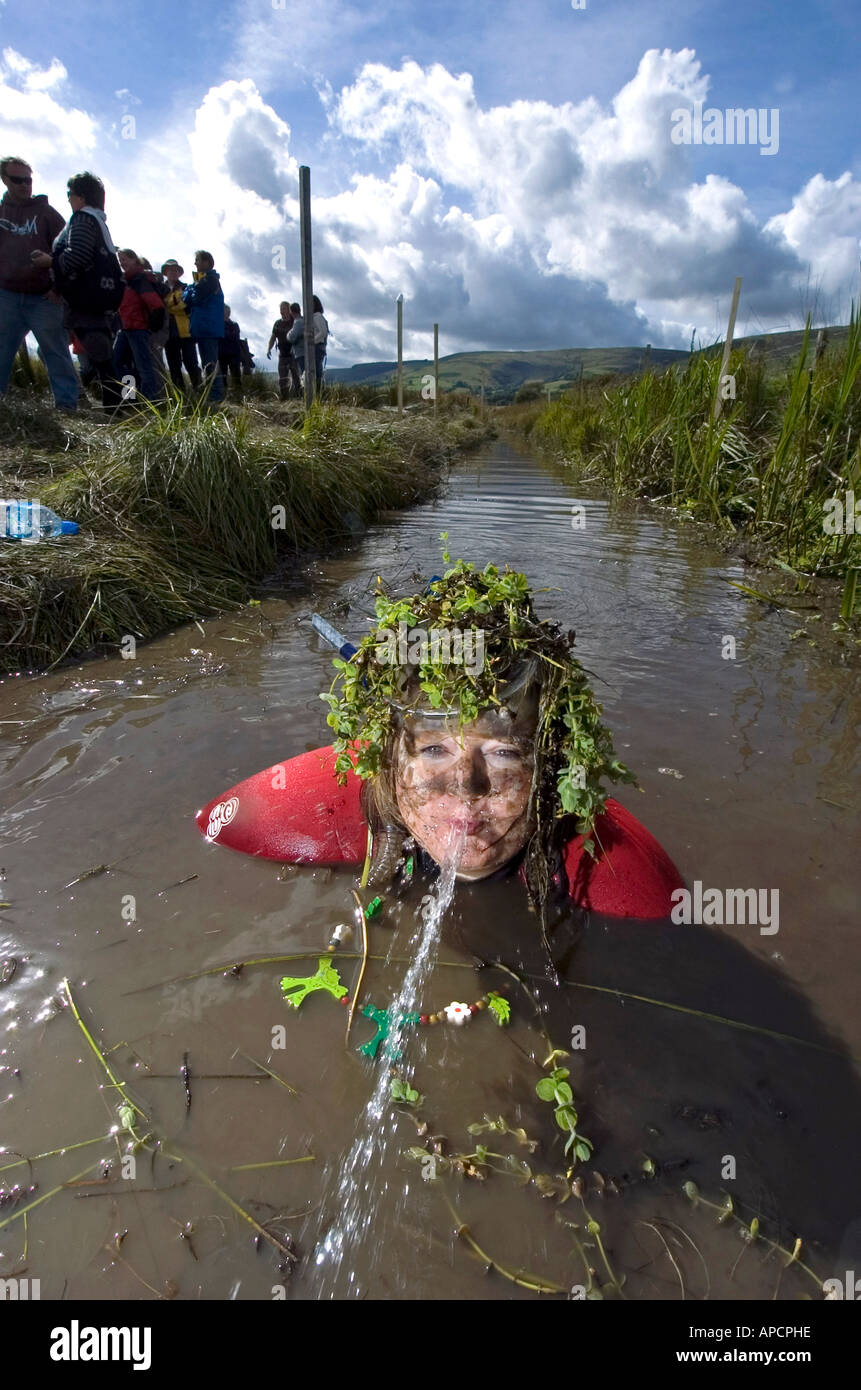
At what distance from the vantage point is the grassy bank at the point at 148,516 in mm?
5020

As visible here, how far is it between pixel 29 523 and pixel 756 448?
827 cm

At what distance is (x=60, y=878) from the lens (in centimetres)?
278

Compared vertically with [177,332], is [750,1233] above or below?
below

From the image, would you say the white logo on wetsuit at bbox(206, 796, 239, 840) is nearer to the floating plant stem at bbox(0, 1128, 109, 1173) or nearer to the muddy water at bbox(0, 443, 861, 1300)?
the muddy water at bbox(0, 443, 861, 1300)

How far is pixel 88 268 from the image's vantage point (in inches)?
269

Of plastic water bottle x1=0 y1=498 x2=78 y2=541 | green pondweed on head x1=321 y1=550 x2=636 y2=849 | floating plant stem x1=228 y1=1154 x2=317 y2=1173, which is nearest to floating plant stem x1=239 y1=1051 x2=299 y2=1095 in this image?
floating plant stem x1=228 y1=1154 x2=317 y2=1173

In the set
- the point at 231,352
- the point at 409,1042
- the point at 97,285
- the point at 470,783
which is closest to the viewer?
the point at 409,1042

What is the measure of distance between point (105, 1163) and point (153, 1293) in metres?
0.35

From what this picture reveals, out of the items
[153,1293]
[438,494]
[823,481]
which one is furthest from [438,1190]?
[438,494]

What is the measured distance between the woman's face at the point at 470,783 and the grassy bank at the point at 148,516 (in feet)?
11.5

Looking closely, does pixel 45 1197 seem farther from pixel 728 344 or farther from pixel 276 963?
pixel 728 344

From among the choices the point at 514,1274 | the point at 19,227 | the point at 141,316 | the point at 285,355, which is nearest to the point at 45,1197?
the point at 514,1274

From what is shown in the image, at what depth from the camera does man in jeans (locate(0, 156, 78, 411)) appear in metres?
6.59

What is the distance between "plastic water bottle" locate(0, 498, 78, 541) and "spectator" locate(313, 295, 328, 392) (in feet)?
24.3
